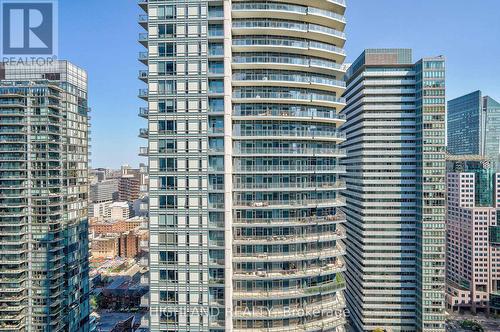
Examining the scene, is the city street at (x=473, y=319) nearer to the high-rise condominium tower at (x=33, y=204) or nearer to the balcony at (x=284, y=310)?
the balcony at (x=284, y=310)

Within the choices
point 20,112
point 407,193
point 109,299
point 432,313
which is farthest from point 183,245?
point 109,299

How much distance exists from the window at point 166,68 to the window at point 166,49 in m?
1.00

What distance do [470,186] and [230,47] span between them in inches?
4983

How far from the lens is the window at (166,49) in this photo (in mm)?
37312

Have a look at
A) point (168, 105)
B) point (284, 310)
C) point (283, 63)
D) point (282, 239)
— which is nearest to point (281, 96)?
point (283, 63)

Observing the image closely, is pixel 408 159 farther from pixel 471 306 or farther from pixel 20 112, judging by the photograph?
pixel 20 112

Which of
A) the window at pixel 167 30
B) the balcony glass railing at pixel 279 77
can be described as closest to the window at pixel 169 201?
the balcony glass railing at pixel 279 77

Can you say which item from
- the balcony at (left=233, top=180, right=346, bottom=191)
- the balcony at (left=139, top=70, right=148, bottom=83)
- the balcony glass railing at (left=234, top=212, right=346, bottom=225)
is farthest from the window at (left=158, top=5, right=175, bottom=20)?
the balcony glass railing at (left=234, top=212, right=346, bottom=225)

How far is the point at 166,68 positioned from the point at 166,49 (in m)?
2.29

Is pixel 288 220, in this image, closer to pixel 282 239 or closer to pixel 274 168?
pixel 282 239

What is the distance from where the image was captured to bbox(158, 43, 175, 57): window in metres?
37.3

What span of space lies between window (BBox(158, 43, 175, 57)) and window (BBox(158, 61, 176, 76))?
3.28 ft

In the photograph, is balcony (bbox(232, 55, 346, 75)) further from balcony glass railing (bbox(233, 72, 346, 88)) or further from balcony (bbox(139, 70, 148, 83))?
balcony (bbox(139, 70, 148, 83))

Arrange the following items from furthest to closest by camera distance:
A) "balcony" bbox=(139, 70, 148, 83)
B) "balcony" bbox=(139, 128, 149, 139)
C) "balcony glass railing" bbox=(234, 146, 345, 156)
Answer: "balcony glass railing" bbox=(234, 146, 345, 156), "balcony" bbox=(139, 128, 149, 139), "balcony" bbox=(139, 70, 148, 83)
